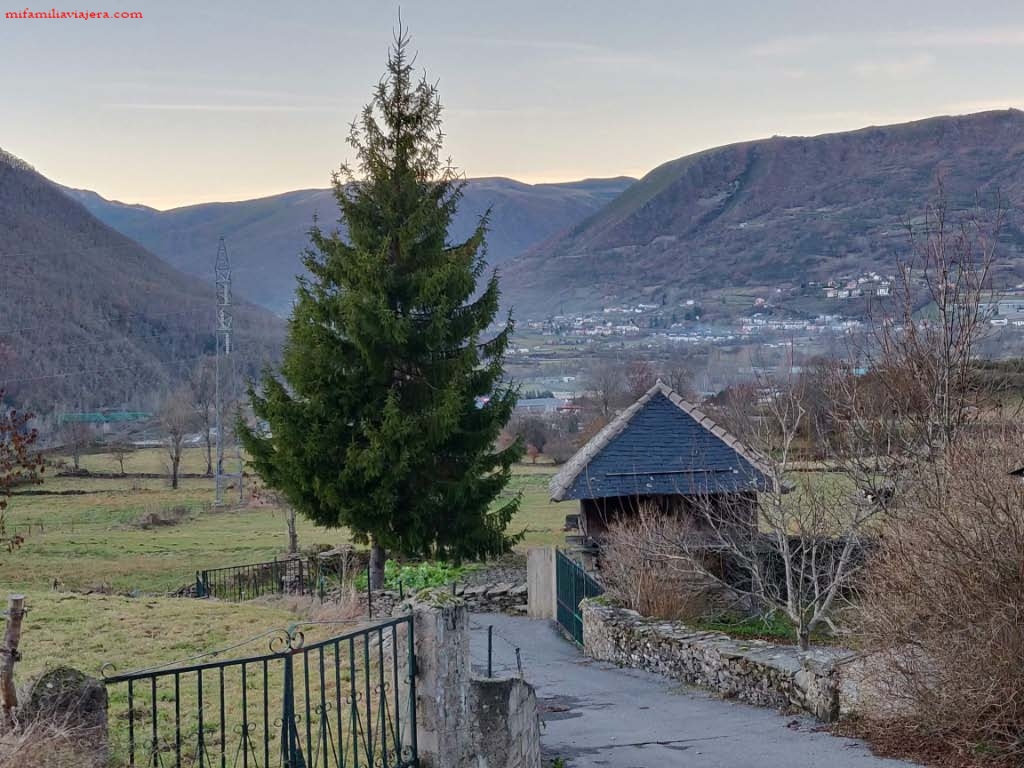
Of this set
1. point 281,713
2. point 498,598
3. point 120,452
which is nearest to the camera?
point 281,713

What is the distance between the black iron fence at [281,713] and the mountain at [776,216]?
126544 mm

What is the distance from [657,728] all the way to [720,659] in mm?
2505

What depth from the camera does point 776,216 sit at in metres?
170

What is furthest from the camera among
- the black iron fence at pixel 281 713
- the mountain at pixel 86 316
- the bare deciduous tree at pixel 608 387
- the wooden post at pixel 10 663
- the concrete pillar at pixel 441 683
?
the mountain at pixel 86 316

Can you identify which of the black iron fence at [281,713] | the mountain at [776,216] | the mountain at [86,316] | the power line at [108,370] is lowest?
the black iron fence at [281,713]

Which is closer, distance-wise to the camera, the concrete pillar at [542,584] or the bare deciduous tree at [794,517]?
the bare deciduous tree at [794,517]

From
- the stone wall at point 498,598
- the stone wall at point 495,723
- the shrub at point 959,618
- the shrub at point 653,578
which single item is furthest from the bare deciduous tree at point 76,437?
the stone wall at point 495,723

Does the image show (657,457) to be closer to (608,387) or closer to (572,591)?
(572,591)

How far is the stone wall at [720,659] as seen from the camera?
12.8 meters

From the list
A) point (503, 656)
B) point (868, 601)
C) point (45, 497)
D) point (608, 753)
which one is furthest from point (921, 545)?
A: point (45, 497)

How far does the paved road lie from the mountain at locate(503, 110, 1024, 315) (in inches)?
4791

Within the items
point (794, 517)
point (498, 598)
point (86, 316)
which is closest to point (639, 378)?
point (86, 316)

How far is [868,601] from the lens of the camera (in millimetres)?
11680

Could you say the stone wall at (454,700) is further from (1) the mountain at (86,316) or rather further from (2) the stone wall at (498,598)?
(1) the mountain at (86,316)
